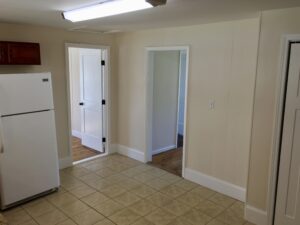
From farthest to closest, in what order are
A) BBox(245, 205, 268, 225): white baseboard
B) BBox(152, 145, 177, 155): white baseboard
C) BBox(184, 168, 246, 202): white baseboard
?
1. BBox(152, 145, 177, 155): white baseboard
2. BBox(184, 168, 246, 202): white baseboard
3. BBox(245, 205, 268, 225): white baseboard

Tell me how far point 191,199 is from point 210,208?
0.30m

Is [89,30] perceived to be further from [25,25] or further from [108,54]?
[25,25]

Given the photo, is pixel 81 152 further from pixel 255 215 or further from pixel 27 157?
pixel 255 215

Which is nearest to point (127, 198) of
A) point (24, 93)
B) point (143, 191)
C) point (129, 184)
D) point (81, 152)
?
point (143, 191)

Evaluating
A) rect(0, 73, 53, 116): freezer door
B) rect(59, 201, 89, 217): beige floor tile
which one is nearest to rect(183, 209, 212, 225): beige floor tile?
rect(59, 201, 89, 217): beige floor tile

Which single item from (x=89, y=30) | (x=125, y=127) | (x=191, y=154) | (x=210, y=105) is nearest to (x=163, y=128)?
(x=125, y=127)

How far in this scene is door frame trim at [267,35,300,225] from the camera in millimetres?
2584

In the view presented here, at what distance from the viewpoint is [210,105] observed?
12.2 ft

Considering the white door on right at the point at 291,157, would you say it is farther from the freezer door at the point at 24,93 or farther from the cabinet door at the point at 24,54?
the cabinet door at the point at 24,54

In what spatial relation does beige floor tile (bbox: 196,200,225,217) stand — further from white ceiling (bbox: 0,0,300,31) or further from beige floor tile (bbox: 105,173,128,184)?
white ceiling (bbox: 0,0,300,31)

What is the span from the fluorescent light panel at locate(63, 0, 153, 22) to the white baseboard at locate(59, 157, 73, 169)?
2.61 meters

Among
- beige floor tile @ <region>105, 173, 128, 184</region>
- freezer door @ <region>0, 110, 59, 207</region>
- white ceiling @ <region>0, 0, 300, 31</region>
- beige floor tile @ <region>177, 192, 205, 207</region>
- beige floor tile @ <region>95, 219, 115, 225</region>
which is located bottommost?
beige floor tile @ <region>95, 219, 115, 225</region>

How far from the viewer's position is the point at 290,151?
2.70 metres

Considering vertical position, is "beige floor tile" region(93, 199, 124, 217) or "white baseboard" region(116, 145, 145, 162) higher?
"white baseboard" region(116, 145, 145, 162)
